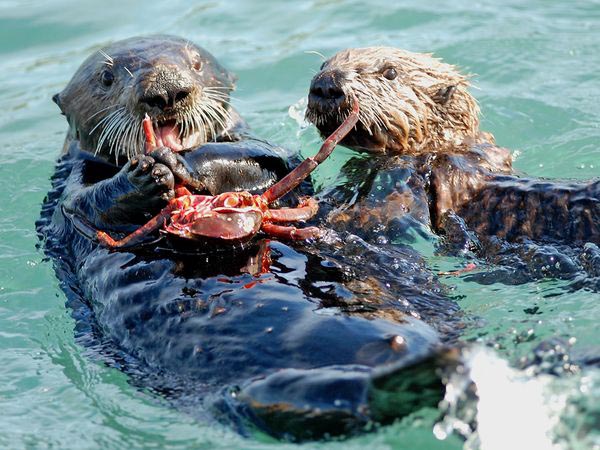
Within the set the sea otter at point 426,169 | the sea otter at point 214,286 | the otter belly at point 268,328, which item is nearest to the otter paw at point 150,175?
the sea otter at point 214,286

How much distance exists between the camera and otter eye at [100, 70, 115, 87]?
5414 millimetres

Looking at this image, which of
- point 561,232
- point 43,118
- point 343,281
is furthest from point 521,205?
point 43,118

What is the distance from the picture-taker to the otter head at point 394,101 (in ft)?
17.3

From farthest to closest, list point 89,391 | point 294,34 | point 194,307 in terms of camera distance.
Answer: point 294,34 → point 89,391 → point 194,307

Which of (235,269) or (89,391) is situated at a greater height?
(235,269)

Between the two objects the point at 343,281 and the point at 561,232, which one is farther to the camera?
the point at 561,232

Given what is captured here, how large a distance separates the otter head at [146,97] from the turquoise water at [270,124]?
876mm

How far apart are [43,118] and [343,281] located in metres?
5.16

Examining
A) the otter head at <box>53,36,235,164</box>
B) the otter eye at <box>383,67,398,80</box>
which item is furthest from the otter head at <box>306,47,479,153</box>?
the otter head at <box>53,36,235,164</box>

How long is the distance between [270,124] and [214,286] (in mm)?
4020

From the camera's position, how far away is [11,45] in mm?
10031

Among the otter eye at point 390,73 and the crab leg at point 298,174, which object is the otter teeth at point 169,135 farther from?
the otter eye at point 390,73

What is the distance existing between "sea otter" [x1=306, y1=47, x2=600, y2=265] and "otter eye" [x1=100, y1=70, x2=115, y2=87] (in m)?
1.13

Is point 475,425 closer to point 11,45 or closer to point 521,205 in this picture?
point 521,205
